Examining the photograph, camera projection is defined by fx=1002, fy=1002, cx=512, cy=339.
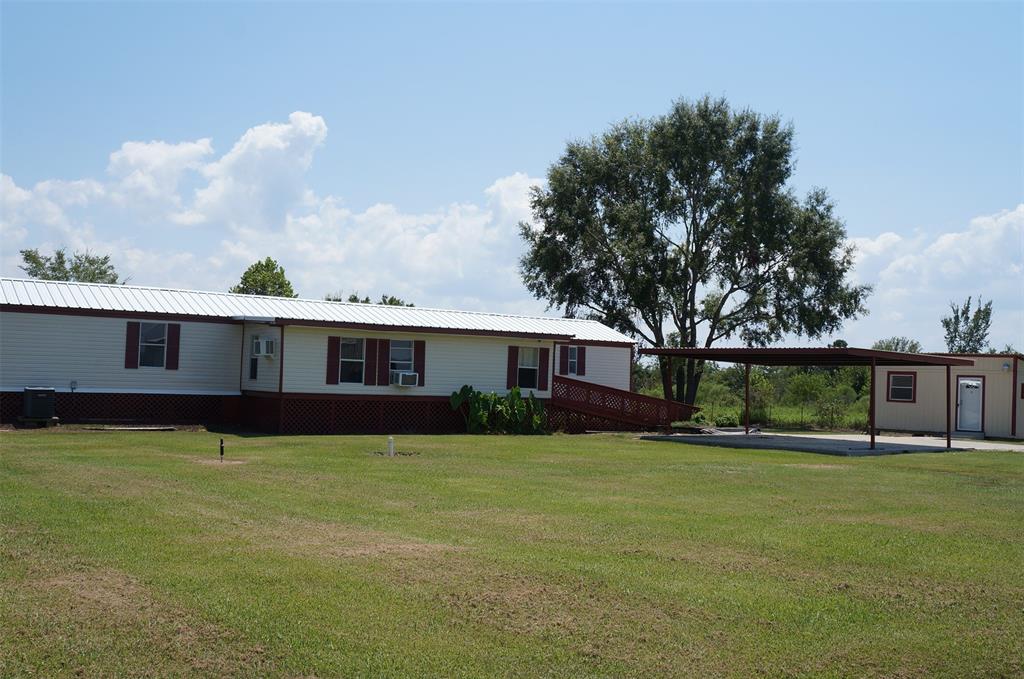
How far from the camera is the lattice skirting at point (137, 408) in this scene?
23.1 m

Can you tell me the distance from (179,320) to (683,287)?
899 inches

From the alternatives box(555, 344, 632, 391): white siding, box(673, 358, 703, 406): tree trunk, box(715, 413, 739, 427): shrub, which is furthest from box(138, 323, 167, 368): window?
box(673, 358, 703, 406): tree trunk

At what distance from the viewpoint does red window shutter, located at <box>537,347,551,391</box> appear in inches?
1142

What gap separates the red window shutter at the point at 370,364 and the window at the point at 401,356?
2.02 feet

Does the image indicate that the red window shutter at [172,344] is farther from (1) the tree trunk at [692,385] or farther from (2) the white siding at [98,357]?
(1) the tree trunk at [692,385]

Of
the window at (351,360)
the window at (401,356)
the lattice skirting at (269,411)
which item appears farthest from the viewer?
the window at (401,356)

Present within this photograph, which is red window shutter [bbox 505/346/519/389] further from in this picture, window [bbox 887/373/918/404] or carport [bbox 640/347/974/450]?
window [bbox 887/373/918/404]

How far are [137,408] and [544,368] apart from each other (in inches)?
438

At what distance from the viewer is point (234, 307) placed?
2695cm

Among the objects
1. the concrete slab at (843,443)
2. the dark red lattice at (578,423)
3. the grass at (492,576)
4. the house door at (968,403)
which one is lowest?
the grass at (492,576)

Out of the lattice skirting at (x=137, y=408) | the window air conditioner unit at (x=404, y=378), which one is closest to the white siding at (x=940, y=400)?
the window air conditioner unit at (x=404, y=378)

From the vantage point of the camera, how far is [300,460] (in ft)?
56.2

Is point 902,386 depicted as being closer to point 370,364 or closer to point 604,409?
point 604,409

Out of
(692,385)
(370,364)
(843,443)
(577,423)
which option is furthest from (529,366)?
(692,385)
